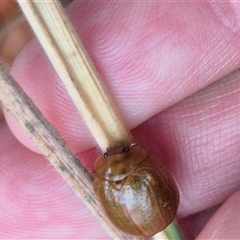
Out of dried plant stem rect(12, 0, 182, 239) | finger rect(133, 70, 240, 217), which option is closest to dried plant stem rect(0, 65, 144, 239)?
dried plant stem rect(12, 0, 182, 239)

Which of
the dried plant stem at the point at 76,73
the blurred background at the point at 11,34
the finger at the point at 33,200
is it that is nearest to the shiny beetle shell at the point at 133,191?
the dried plant stem at the point at 76,73

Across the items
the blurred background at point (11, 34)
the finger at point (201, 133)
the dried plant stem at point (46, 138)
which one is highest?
the blurred background at point (11, 34)

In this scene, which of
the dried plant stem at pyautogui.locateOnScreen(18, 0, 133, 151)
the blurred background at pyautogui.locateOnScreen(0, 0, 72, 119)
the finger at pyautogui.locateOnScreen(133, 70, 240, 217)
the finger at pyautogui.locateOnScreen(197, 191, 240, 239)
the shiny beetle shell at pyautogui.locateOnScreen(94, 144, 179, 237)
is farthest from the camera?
the blurred background at pyautogui.locateOnScreen(0, 0, 72, 119)

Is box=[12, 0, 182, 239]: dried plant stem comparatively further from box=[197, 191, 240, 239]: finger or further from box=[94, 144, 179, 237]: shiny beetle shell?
box=[197, 191, 240, 239]: finger

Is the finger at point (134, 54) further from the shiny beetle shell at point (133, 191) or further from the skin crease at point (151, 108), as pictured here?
the shiny beetle shell at point (133, 191)

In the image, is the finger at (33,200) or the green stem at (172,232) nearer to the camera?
the green stem at (172,232)

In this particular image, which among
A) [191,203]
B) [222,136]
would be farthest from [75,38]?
[191,203]
